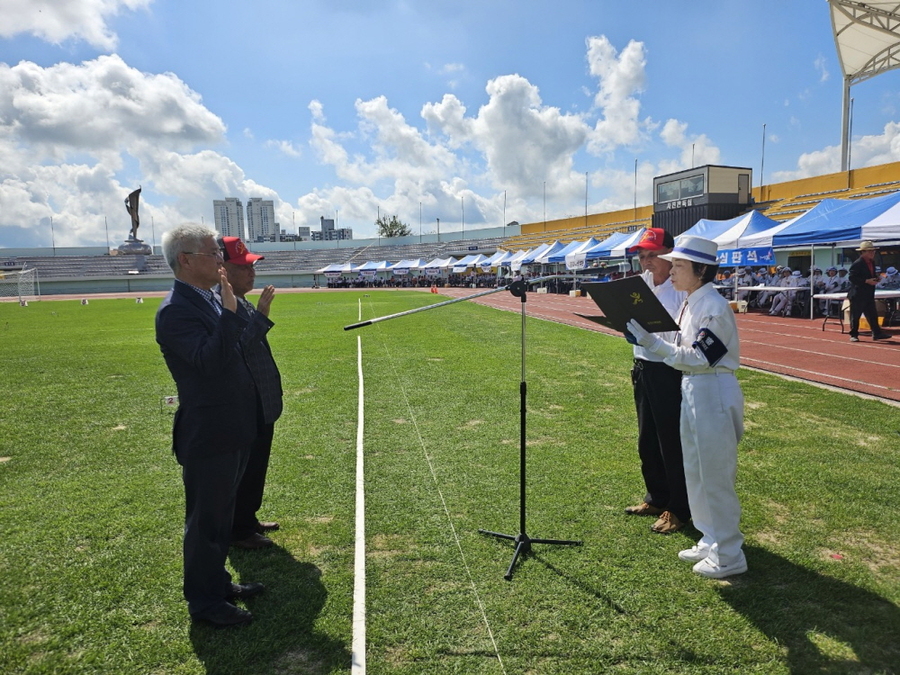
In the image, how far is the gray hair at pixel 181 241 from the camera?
8.37 feet

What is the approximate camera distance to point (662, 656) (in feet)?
8.17

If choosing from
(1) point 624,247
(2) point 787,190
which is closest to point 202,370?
(1) point 624,247

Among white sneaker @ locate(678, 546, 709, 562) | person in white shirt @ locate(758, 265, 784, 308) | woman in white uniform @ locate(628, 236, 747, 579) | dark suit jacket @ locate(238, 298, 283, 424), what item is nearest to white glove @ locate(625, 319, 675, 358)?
woman in white uniform @ locate(628, 236, 747, 579)

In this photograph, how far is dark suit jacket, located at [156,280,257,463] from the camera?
8.10 feet

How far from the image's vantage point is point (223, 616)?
9.04 ft

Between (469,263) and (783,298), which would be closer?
(783,298)

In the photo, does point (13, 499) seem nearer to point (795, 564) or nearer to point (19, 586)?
point (19, 586)

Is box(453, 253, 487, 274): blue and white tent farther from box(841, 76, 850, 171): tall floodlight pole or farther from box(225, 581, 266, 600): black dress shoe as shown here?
box(225, 581, 266, 600): black dress shoe

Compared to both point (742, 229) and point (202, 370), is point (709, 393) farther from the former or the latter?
point (742, 229)

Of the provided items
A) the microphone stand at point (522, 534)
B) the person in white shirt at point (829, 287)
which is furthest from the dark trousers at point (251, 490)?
the person in white shirt at point (829, 287)

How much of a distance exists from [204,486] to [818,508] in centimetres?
414

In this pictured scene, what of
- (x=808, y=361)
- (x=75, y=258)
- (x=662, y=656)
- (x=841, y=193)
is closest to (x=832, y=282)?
(x=808, y=361)

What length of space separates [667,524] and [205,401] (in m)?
3.01

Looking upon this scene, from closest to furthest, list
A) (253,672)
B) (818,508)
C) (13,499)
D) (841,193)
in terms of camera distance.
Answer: (253,672) < (818,508) < (13,499) < (841,193)
